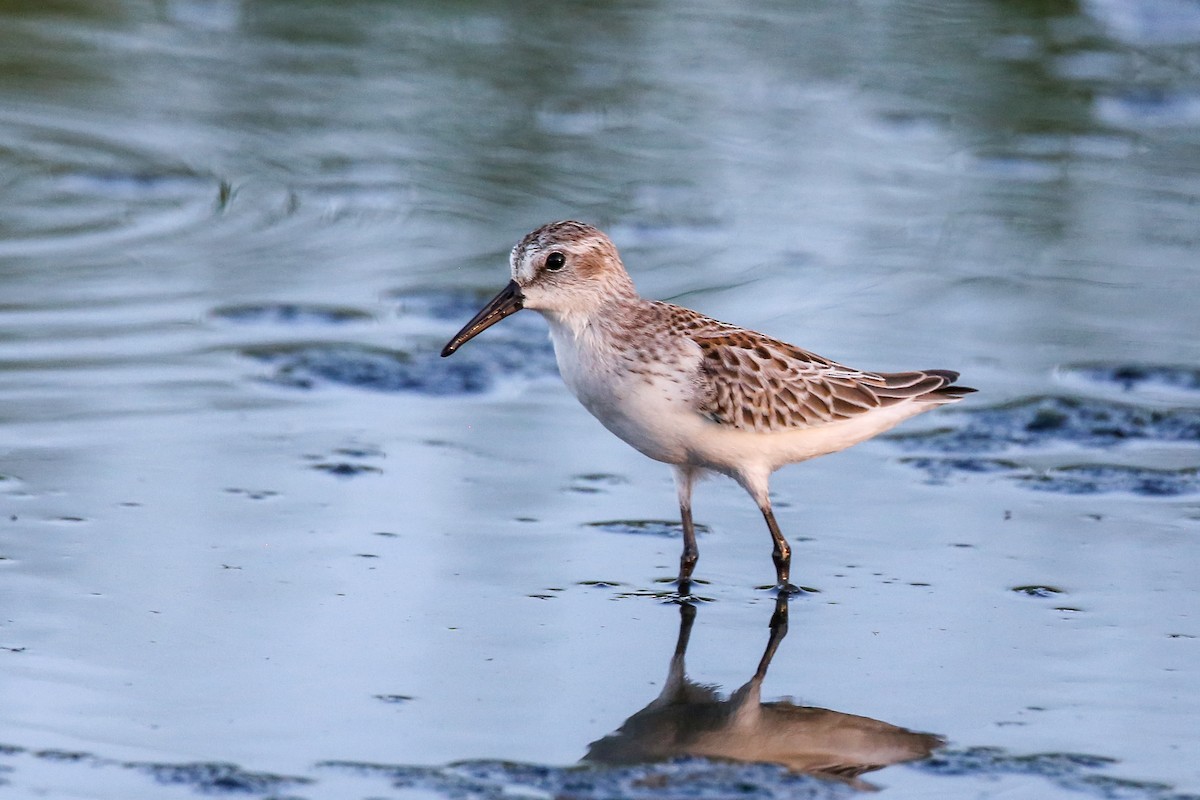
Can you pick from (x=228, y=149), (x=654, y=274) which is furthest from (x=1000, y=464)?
(x=228, y=149)

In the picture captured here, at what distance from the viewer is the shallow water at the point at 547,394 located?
16.8 ft

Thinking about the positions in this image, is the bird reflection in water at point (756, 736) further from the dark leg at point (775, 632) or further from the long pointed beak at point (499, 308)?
the long pointed beak at point (499, 308)

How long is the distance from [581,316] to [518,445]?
1.04 meters

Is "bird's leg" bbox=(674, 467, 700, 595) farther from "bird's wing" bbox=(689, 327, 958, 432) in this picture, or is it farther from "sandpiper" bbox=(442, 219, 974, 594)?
"bird's wing" bbox=(689, 327, 958, 432)

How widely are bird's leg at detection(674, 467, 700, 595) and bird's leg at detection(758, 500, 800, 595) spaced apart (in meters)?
0.26

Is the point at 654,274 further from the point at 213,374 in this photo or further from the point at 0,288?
the point at 0,288

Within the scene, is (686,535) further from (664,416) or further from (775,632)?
(775,632)

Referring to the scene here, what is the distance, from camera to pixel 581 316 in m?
6.42

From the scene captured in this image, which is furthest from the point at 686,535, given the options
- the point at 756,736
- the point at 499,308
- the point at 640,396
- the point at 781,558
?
the point at 756,736

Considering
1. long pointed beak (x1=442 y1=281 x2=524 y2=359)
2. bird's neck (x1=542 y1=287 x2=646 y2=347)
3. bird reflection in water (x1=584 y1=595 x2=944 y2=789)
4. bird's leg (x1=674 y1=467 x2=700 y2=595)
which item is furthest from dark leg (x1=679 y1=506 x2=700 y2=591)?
long pointed beak (x1=442 y1=281 x2=524 y2=359)

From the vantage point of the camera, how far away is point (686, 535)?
6246mm

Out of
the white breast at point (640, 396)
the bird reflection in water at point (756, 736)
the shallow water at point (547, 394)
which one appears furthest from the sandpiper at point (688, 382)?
the bird reflection in water at point (756, 736)

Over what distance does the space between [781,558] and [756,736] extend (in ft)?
3.93

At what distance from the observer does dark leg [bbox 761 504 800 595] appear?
6.17 m
